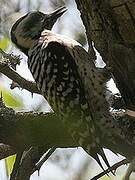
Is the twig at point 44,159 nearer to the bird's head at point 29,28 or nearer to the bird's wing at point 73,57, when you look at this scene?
the bird's wing at point 73,57

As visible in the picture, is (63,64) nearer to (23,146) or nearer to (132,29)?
(23,146)

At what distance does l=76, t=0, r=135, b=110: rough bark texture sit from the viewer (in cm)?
209

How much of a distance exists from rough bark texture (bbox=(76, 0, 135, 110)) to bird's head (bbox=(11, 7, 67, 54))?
1.23 m

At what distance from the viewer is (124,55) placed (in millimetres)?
2271

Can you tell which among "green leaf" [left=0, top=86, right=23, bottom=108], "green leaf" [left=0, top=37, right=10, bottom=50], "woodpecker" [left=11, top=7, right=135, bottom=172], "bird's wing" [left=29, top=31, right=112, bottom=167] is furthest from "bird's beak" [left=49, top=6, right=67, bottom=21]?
"green leaf" [left=0, top=86, right=23, bottom=108]

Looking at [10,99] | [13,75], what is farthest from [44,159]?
[13,75]

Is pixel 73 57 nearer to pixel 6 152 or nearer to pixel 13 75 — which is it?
pixel 13 75

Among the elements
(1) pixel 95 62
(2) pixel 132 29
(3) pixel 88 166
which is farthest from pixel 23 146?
(1) pixel 95 62

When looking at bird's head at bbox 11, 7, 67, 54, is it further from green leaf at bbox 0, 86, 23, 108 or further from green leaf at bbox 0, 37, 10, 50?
green leaf at bbox 0, 86, 23, 108

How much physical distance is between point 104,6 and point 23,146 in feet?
2.76

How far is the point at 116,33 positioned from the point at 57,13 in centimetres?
132

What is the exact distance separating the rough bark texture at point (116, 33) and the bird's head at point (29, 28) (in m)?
1.23

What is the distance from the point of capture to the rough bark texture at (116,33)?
2094mm

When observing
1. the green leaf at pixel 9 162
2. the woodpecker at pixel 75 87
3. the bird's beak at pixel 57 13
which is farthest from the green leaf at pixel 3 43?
the green leaf at pixel 9 162
